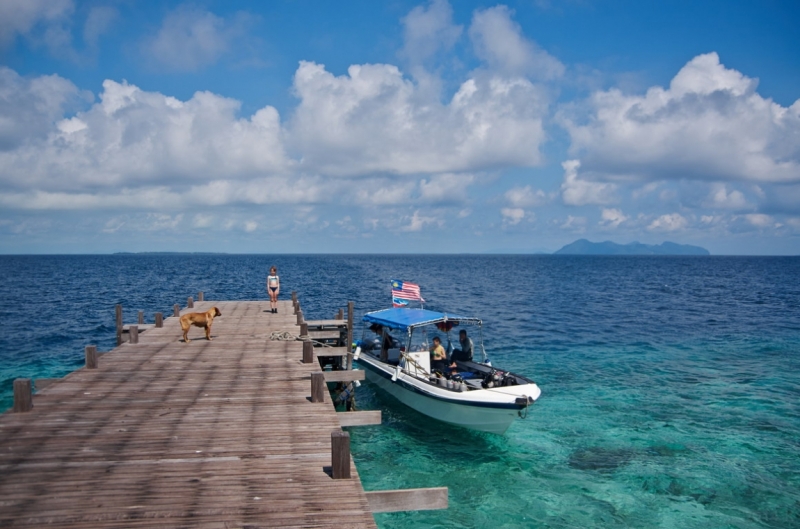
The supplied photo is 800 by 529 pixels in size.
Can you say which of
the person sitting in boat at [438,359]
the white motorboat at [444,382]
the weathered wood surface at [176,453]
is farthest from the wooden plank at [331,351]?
the weathered wood surface at [176,453]

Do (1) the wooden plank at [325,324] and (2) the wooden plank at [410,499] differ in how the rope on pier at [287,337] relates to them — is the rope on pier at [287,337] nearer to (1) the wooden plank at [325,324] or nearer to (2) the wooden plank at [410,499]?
(1) the wooden plank at [325,324]

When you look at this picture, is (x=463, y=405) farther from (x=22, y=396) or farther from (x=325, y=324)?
(x=22, y=396)

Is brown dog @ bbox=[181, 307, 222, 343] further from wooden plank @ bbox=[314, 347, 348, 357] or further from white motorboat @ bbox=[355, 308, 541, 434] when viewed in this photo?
white motorboat @ bbox=[355, 308, 541, 434]

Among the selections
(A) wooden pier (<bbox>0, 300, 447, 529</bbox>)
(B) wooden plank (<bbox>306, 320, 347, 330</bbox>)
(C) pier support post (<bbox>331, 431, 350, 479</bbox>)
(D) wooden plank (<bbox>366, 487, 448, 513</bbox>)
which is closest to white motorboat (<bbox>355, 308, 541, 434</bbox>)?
(B) wooden plank (<bbox>306, 320, 347, 330</bbox>)

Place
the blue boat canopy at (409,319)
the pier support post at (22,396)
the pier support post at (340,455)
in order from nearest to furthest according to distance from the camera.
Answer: the pier support post at (340,455) → the pier support post at (22,396) → the blue boat canopy at (409,319)

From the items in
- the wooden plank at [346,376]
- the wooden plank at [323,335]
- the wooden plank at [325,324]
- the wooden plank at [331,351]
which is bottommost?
the wooden plank at [331,351]

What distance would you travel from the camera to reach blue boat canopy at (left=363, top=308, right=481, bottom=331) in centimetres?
1942

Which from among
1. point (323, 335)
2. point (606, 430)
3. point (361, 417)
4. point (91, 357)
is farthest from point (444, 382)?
point (91, 357)

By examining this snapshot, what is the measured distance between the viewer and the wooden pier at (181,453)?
6.99 m

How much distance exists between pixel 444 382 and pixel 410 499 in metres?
9.67

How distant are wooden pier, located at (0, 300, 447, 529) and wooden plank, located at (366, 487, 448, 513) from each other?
0.02 metres

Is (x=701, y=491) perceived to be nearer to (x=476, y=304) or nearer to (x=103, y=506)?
(x=103, y=506)

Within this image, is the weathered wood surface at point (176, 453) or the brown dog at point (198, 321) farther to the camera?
the brown dog at point (198, 321)

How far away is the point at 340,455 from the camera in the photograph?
7.80m
